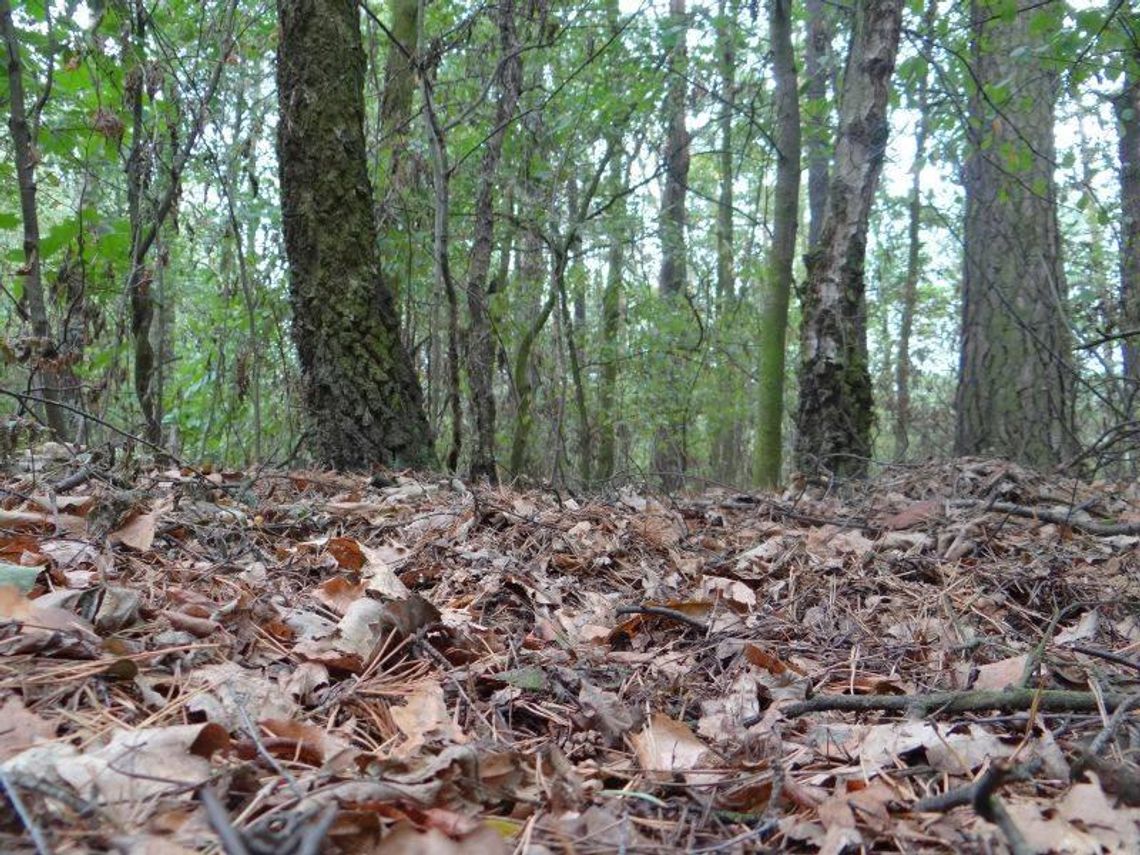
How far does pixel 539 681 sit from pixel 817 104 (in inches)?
229

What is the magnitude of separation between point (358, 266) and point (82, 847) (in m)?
3.55

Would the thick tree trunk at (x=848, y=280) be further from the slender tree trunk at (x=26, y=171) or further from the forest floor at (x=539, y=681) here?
the slender tree trunk at (x=26, y=171)

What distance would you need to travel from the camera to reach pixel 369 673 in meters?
1.52

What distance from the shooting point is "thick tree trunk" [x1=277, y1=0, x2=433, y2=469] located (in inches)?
158

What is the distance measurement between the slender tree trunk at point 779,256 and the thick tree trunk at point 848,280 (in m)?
0.76

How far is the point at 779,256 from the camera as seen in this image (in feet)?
19.0

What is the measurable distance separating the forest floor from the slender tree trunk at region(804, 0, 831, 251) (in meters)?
3.31

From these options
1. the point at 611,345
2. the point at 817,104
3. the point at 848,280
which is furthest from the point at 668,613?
the point at 611,345

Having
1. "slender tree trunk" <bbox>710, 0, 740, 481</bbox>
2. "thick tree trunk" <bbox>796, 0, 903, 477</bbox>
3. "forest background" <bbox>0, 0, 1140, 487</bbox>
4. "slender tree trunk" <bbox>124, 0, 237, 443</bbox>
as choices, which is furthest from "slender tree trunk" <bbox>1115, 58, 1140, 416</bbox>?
"slender tree trunk" <bbox>124, 0, 237, 443</bbox>

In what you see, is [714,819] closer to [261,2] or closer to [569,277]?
[261,2]

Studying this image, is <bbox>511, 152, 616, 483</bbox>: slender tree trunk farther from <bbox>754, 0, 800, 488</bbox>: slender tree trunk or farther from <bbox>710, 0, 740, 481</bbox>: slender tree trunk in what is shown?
<bbox>754, 0, 800, 488</bbox>: slender tree trunk

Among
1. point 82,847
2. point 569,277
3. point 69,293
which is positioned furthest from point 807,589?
point 569,277

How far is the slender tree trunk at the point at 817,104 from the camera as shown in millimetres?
6832

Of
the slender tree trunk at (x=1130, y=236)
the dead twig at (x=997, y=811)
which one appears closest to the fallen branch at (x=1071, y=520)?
the slender tree trunk at (x=1130, y=236)
